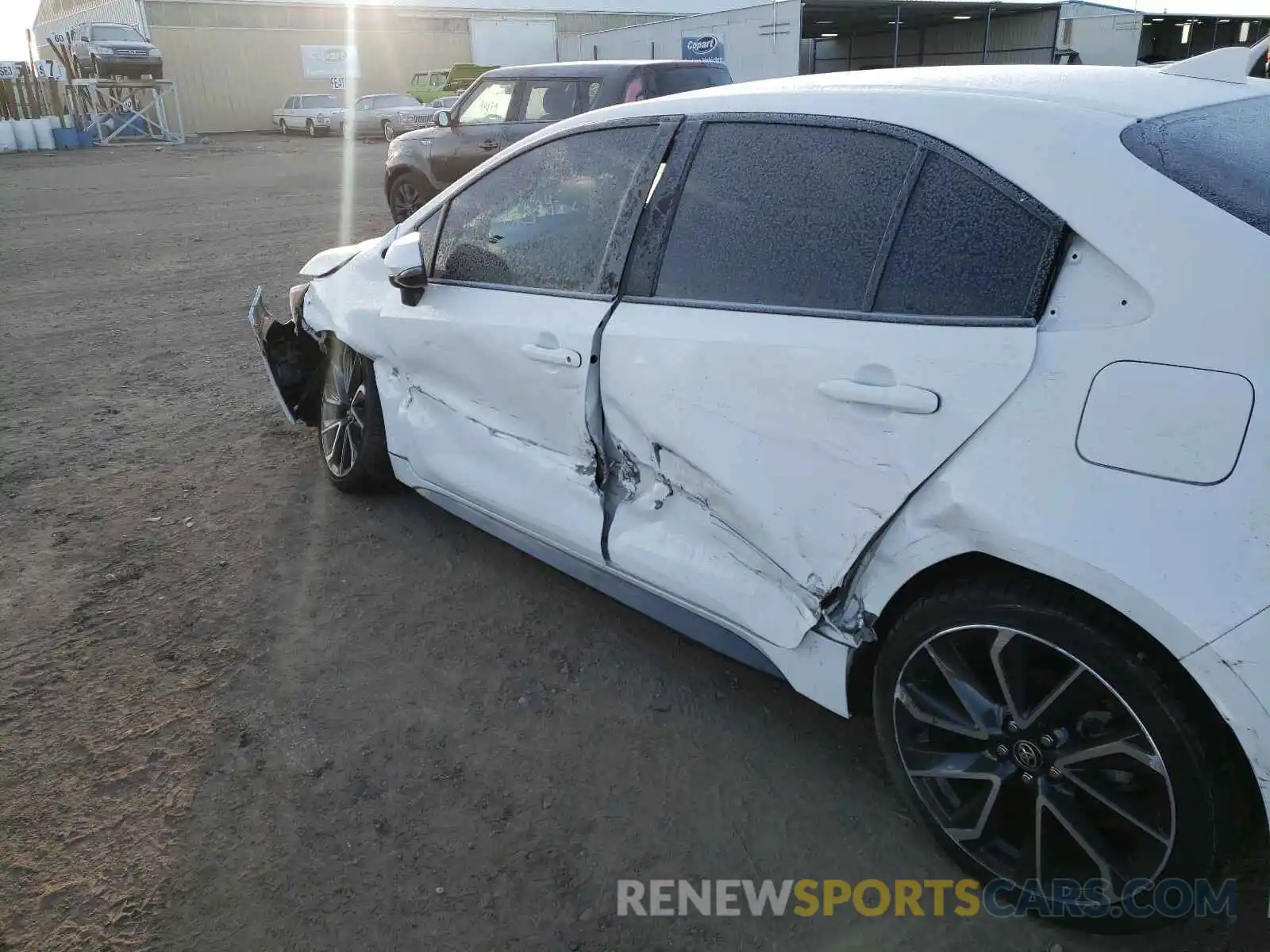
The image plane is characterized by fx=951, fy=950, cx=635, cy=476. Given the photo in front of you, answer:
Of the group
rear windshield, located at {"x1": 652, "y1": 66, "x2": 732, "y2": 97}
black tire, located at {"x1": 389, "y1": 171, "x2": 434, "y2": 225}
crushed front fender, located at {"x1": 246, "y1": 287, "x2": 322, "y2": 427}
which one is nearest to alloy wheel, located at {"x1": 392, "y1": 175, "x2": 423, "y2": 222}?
black tire, located at {"x1": 389, "y1": 171, "x2": 434, "y2": 225}

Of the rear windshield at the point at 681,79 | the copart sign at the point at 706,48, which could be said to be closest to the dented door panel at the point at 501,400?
the rear windshield at the point at 681,79

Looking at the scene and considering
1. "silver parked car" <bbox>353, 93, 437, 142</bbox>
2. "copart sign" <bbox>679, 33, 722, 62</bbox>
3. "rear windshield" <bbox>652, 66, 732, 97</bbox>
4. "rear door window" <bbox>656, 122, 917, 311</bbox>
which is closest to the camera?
"rear door window" <bbox>656, 122, 917, 311</bbox>

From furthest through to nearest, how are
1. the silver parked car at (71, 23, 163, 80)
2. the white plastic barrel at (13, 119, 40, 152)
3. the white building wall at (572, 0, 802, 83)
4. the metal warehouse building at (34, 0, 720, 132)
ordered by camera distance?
1. the metal warehouse building at (34, 0, 720, 132)
2. the silver parked car at (71, 23, 163, 80)
3. the white plastic barrel at (13, 119, 40, 152)
4. the white building wall at (572, 0, 802, 83)

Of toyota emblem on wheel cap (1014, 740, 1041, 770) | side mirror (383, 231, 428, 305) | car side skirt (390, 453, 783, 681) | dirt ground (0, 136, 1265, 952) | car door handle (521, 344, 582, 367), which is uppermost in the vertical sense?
side mirror (383, 231, 428, 305)

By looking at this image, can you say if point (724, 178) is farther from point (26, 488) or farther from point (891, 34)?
point (891, 34)

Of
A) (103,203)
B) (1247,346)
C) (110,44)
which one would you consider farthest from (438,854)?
(110,44)

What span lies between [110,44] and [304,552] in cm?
3280

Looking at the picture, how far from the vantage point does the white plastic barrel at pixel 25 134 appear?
1075 inches

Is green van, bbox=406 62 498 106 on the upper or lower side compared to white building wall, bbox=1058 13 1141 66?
lower

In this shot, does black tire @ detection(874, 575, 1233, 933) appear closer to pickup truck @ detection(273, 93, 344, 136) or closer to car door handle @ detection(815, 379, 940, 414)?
car door handle @ detection(815, 379, 940, 414)

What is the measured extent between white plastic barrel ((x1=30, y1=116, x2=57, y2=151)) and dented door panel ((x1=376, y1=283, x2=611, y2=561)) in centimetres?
3060

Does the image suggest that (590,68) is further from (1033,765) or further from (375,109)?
(375,109)

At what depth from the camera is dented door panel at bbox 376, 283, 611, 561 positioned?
2885 millimetres

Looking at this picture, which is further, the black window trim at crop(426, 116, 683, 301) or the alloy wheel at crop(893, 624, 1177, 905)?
the black window trim at crop(426, 116, 683, 301)
